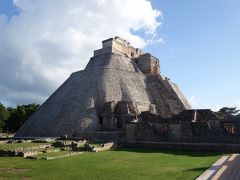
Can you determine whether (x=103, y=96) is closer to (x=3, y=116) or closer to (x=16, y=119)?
(x=3, y=116)

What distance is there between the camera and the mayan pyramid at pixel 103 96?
126 ft

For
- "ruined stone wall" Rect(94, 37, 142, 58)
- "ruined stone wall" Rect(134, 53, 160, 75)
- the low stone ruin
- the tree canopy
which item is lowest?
the low stone ruin

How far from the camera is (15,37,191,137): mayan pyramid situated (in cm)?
3850

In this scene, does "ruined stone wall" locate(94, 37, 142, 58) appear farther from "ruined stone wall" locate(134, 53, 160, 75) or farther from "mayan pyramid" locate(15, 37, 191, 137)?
"ruined stone wall" locate(134, 53, 160, 75)

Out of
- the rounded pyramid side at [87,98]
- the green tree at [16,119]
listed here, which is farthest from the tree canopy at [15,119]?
the rounded pyramid side at [87,98]

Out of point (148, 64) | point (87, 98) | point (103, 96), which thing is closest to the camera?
point (87, 98)

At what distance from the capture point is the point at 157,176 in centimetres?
1173

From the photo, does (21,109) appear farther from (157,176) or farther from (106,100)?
(157,176)

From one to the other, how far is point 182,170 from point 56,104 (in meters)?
32.1

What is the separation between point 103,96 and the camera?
4262 cm

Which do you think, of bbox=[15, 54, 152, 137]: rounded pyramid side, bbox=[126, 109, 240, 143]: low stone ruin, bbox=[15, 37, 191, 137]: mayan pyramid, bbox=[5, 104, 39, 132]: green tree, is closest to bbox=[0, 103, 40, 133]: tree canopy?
bbox=[5, 104, 39, 132]: green tree

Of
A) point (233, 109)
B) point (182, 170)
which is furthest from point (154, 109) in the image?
point (182, 170)

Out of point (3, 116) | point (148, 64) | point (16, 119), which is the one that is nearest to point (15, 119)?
point (16, 119)

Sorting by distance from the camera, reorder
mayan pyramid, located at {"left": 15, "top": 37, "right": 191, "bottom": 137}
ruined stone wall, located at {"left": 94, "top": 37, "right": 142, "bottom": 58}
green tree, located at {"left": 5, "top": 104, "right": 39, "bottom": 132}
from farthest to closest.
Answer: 1. green tree, located at {"left": 5, "top": 104, "right": 39, "bottom": 132}
2. ruined stone wall, located at {"left": 94, "top": 37, "right": 142, "bottom": 58}
3. mayan pyramid, located at {"left": 15, "top": 37, "right": 191, "bottom": 137}
